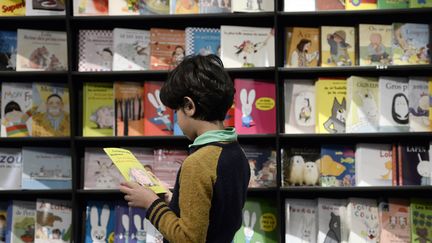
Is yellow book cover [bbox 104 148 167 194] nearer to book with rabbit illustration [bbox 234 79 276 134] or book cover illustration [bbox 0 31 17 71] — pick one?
book with rabbit illustration [bbox 234 79 276 134]

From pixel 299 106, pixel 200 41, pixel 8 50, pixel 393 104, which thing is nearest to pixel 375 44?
pixel 393 104

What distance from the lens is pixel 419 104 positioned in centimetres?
338


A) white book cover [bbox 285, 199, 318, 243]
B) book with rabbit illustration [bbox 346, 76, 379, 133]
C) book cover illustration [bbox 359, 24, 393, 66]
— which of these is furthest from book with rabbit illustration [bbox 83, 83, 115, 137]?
book cover illustration [bbox 359, 24, 393, 66]

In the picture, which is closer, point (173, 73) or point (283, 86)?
point (173, 73)

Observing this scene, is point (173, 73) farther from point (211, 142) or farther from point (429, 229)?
point (429, 229)

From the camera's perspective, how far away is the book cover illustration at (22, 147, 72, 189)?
3.42 metres

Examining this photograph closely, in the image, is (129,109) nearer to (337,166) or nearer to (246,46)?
(246,46)

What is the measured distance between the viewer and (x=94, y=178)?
342 cm

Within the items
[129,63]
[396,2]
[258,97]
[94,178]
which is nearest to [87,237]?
[94,178]

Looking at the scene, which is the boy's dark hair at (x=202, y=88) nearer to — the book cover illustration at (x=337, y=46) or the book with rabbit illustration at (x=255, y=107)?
the book with rabbit illustration at (x=255, y=107)

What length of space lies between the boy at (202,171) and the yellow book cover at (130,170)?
0.13ft

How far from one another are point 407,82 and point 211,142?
2.12 meters

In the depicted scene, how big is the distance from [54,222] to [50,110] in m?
0.63

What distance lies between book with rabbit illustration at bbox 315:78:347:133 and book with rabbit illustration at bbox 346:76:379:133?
32mm
